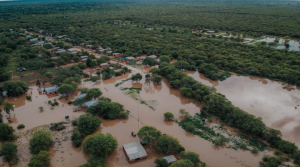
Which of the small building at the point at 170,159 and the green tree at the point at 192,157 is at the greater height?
the green tree at the point at 192,157

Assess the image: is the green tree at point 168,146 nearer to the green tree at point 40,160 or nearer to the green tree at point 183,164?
the green tree at point 183,164

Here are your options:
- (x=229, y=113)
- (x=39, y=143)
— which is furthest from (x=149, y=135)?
(x=39, y=143)

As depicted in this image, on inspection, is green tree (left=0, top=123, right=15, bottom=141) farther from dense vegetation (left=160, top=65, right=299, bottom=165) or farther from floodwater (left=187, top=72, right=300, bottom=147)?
floodwater (left=187, top=72, right=300, bottom=147)

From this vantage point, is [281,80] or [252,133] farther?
[281,80]

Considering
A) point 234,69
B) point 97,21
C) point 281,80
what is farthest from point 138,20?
point 281,80

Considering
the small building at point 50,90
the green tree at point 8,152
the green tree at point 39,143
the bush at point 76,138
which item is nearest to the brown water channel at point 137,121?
the bush at point 76,138

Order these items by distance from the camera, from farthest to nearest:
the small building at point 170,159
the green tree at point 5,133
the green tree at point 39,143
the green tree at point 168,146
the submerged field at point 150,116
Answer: the green tree at point 5,133, the submerged field at point 150,116, the green tree at point 168,146, the green tree at point 39,143, the small building at point 170,159

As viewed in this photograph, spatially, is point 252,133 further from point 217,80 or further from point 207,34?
point 207,34
